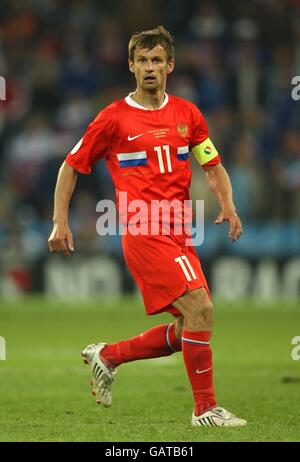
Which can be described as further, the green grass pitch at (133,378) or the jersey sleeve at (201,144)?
the jersey sleeve at (201,144)

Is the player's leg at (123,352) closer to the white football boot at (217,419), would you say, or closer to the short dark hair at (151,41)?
the white football boot at (217,419)

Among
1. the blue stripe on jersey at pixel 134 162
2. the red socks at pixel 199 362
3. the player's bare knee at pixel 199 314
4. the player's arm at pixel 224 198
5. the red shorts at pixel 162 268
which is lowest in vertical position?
the red socks at pixel 199 362

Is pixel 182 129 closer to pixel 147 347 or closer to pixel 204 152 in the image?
pixel 204 152

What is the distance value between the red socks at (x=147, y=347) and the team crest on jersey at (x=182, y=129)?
1.19 metres

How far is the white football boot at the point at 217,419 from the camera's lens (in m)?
6.48

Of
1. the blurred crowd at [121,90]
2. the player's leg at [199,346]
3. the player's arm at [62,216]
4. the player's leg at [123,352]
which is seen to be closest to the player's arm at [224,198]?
the player's leg at [199,346]

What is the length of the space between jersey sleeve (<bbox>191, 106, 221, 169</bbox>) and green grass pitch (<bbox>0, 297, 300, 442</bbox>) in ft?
5.16

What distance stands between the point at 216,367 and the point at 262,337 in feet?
7.30

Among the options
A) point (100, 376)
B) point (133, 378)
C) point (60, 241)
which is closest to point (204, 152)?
point (60, 241)

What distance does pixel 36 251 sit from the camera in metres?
15.7

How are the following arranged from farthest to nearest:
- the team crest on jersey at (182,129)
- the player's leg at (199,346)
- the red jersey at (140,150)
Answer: the team crest on jersey at (182,129) < the red jersey at (140,150) < the player's leg at (199,346)

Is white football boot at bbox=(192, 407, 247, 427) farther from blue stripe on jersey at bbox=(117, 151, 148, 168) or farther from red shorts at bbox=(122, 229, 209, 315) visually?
blue stripe on jersey at bbox=(117, 151, 148, 168)

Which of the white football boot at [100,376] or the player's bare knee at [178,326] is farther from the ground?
the player's bare knee at [178,326]
